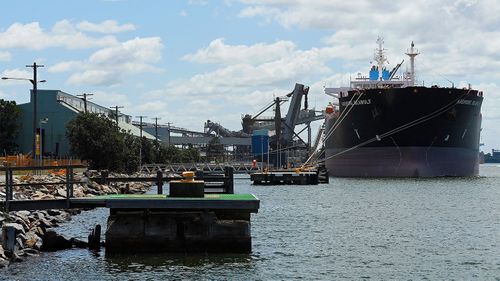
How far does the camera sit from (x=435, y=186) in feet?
228

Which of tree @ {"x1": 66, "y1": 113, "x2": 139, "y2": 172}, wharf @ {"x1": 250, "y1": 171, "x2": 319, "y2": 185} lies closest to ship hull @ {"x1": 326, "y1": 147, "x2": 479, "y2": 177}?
wharf @ {"x1": 250, "y1": 171, "x2": 319, "y2": 185}

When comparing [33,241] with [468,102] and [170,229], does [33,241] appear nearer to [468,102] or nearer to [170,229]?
[170,229]

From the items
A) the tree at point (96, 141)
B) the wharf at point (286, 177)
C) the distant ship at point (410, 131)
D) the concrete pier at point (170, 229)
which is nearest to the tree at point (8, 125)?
the tree at point (96, 141)

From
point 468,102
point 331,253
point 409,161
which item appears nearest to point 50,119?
point 409,161

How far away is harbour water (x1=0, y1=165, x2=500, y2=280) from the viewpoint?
2133 cm

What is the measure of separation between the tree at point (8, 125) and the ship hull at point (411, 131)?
3507 cm

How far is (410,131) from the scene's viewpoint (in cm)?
8219

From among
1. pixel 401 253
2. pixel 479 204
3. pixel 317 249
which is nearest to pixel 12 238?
pixel 317 249

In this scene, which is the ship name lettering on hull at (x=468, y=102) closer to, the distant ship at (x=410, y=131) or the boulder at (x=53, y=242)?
the distant ship at (x=410, y=131)

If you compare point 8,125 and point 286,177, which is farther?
point 8,125

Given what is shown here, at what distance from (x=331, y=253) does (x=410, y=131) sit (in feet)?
190

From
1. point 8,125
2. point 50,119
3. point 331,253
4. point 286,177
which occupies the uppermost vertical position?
point 50,119

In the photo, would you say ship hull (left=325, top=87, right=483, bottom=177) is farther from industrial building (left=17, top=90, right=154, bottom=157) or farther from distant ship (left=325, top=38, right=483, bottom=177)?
industrial building (left=17, top=90, right=154, bottom=157)

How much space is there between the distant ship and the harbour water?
122 feet
